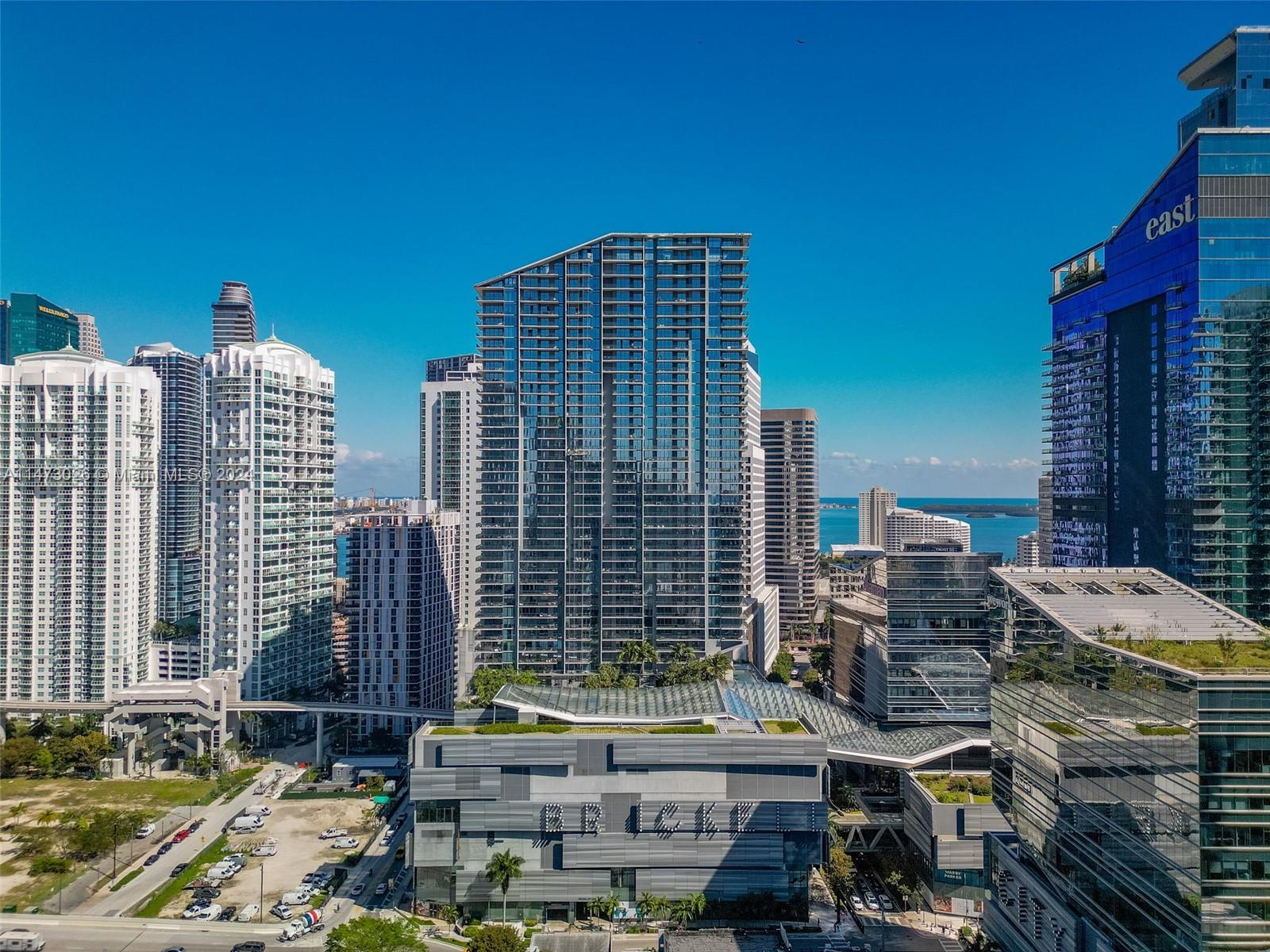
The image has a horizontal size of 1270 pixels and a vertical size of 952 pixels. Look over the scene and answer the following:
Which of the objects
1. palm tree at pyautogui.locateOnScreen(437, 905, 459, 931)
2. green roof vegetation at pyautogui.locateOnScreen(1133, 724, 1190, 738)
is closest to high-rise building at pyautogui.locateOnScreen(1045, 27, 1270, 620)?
green roof vegetation at pyautogui.locateOnScreen(1133, 724, 1190, 738)

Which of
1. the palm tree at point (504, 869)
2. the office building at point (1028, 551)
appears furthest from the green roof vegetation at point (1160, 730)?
the office building at point (1028, 551)

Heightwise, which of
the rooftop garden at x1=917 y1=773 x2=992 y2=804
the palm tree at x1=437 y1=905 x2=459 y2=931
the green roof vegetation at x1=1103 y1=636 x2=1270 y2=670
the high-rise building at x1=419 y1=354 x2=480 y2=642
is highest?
the high-rise building at x1=419 y1=354 x2=480 y2=642

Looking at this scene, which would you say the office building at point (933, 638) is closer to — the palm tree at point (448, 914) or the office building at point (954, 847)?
the office building at point (954, 847)

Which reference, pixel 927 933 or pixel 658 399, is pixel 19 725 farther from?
pixel 927 933

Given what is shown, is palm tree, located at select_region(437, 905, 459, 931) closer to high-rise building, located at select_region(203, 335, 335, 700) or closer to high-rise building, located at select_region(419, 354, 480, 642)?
high-rise building, located at select_region(203, 335, 335, 700)

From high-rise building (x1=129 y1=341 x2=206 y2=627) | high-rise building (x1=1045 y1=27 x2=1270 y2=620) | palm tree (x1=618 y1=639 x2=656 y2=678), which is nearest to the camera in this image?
high-rise building (x1=1045 y1=27 x2=1270 y2=620)

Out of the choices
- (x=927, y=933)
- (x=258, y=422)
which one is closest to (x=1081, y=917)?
(x=927, y=933)

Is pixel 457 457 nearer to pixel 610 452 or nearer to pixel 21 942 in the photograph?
pixel 610 452
